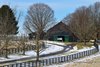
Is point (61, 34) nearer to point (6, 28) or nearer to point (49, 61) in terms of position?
point (49, 61)

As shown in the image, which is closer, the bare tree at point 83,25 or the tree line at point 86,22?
the bare tree at point 83,25

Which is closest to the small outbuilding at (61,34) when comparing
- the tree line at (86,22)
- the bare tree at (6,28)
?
the tree line at (86,22)

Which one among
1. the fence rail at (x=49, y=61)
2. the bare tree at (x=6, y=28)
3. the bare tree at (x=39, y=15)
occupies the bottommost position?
the fence rail at (x=49, y=61)

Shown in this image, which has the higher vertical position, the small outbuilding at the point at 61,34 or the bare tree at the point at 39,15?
the bare tree at the point at 39,15

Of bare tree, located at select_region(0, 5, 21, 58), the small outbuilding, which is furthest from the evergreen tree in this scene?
the small outbuilding

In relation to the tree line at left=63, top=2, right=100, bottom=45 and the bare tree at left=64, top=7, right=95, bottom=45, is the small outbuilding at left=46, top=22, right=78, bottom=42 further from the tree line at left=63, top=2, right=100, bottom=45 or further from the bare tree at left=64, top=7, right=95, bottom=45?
the bare tree at left=64, top=7, right=95, bottom=45

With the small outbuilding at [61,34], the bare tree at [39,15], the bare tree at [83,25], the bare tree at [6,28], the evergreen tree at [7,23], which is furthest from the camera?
the small outbuilding at [61,34]

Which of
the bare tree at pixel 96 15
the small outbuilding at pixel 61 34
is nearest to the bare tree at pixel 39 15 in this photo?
the small outbuilding at pixel 61 34

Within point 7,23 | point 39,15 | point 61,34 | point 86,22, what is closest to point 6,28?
point 7,23

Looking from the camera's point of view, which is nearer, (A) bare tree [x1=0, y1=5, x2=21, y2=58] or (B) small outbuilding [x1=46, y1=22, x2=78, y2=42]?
(A) bare tree [x1=0, y1=5, x2=21, y2=58]

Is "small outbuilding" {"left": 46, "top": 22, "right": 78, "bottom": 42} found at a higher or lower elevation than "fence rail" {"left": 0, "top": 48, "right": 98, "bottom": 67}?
higher

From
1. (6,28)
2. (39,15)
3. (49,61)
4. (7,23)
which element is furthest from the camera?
(39,15)

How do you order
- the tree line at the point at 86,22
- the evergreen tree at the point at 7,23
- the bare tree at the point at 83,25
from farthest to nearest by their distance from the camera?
the tree line at the point at 86,22 → the bare tree at the point at 83,25 → the evergreen tree at the point at 7,23

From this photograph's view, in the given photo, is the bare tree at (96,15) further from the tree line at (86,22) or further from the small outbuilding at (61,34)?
the small outbuilding at (61,34)
